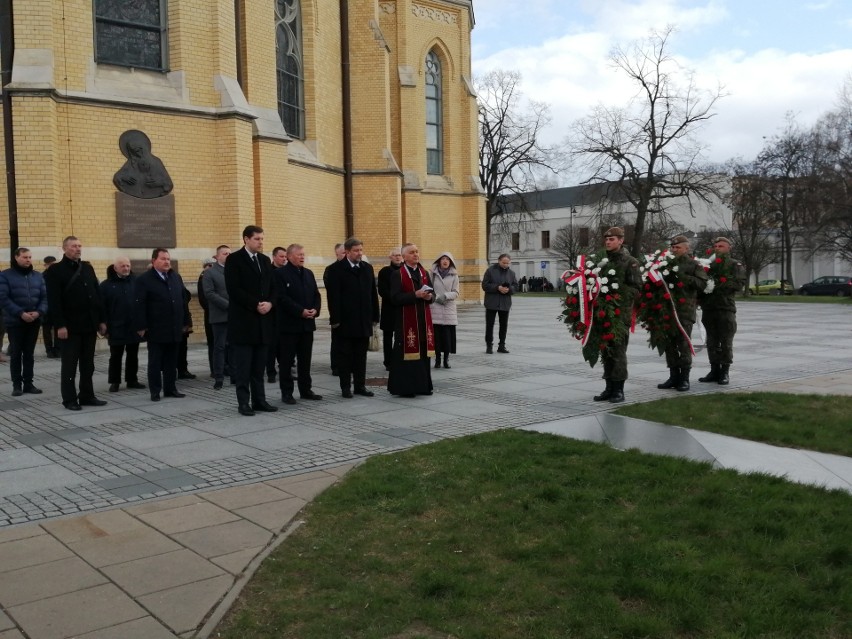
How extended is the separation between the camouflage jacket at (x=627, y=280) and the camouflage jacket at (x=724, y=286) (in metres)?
1.68

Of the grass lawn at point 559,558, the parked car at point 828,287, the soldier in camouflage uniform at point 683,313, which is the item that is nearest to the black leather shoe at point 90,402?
the grass lawn at point 559,558

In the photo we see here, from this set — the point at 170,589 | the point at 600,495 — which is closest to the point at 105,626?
the point at 170,589

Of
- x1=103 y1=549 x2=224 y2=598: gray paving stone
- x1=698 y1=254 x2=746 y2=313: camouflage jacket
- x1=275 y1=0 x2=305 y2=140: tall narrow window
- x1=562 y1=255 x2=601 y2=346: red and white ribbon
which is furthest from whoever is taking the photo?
x1=275 y1=0 x2=305 y2=140: tall narrow window

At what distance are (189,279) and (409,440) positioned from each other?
10.6 m

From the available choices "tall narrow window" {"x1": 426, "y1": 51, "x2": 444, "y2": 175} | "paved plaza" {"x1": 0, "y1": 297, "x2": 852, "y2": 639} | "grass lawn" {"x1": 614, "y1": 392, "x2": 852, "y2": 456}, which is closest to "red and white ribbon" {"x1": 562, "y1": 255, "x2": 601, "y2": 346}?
"paved plaza" {"x1": 0, "y1": 297, "x2": 852, "y2": 639}

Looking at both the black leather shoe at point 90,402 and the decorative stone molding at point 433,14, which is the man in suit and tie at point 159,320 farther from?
the decorative stone molding at point 433,14

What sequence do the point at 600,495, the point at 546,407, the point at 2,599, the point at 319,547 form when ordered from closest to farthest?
the point at 2,599 < the point at 319,547 < the point at 600,495 < the point at 546,407

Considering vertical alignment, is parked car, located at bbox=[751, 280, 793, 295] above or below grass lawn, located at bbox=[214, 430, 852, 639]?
above

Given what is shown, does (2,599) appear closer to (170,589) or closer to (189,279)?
(170,589)

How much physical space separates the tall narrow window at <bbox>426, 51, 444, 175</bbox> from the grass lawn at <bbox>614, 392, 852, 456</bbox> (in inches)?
875

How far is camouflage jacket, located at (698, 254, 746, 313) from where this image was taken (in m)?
10.2

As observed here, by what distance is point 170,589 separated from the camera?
3986 mm

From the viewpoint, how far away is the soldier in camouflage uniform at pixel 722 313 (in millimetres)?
10289

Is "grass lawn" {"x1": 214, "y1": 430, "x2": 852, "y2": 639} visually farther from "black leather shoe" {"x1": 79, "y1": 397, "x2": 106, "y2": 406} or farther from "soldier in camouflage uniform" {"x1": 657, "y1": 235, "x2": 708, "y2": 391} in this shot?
"black leather shoe" {"x1": 79, "y1": 397, "x2": 106, "y2": 406}
